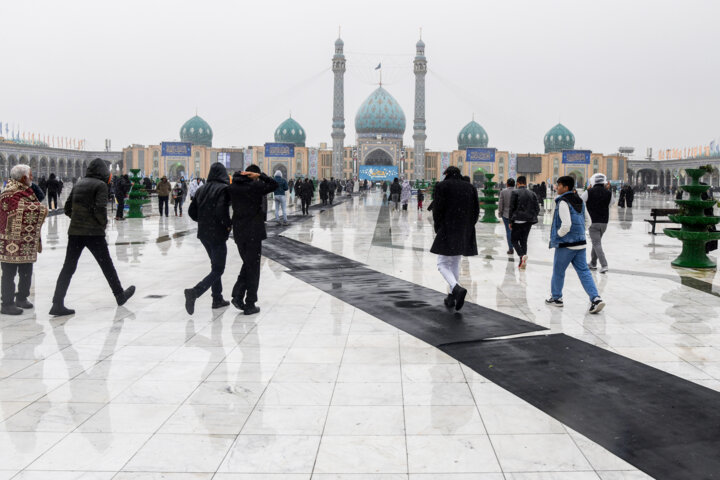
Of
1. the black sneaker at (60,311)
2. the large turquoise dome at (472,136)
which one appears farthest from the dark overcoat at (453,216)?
the large turquoise dome at (472,136)

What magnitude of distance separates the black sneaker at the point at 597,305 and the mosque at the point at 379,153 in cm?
6826

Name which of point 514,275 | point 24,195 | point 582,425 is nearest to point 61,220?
point 24,195

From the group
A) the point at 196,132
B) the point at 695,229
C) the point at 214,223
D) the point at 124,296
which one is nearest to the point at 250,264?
the point at 214,223

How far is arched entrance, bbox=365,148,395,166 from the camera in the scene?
77.2 metres

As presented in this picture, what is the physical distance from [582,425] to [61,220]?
1634 centimetres

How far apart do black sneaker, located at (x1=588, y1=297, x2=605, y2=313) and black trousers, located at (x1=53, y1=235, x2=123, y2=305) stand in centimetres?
438

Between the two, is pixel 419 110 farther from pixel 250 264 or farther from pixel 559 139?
pixel 250 264

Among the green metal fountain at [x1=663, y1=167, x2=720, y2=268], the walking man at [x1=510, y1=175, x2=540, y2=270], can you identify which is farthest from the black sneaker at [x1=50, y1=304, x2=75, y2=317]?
the green metal fountain at [x1=663, y1=167, x2=720, y2=268]

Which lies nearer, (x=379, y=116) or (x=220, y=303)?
(x=220, y=303)

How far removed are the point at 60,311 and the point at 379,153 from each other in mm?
72827

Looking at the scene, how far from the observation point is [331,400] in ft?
11.7

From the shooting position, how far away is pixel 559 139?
79.3 meters

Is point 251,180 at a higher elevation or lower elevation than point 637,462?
higher

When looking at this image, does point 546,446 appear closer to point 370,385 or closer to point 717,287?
point 370,385
